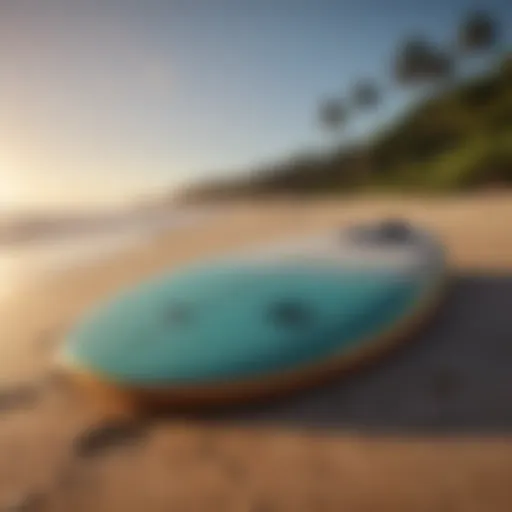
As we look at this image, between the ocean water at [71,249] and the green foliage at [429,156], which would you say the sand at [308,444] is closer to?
the ocean water at [71,249]

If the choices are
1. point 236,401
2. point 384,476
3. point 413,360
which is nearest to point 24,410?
point 236,401

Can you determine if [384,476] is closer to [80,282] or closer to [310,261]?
[310,261]

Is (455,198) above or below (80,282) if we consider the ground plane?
above

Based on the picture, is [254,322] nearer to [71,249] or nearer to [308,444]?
[308,444]

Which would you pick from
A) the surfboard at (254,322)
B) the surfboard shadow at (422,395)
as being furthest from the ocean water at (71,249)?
the surfboard shadow at (422,395)

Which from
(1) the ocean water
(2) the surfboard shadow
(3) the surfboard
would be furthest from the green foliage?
(2) the surfboard shadow

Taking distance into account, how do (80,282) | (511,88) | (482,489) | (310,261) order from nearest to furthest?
(482,489) < (310,261) < (80,282) < (511,88)

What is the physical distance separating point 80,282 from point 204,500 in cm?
283

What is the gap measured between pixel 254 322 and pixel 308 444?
25.1 inches

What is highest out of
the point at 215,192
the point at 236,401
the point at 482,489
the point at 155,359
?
the point at 215,192

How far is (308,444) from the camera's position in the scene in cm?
187

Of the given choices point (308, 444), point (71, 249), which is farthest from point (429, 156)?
point (308, 444)

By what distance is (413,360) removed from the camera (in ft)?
7.78

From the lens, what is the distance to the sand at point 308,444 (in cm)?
162
